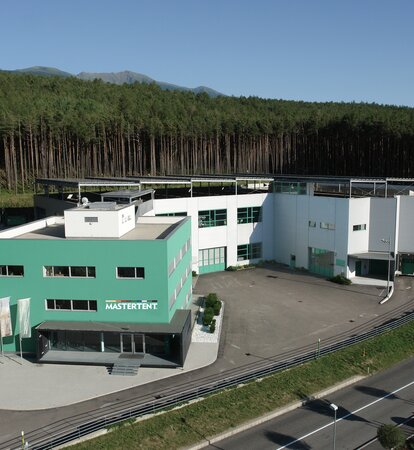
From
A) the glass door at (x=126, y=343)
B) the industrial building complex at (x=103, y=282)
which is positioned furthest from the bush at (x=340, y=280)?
the glass door at (x=126, y=343)

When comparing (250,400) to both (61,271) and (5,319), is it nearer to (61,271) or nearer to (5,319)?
(61,271)

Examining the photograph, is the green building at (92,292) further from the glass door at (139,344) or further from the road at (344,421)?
the road at (344,421)

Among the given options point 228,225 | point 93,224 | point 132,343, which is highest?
point 93,224

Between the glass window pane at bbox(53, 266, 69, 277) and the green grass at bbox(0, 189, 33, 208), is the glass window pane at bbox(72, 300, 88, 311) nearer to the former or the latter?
the glass window pane at bbox(53, 266, 69, 277)

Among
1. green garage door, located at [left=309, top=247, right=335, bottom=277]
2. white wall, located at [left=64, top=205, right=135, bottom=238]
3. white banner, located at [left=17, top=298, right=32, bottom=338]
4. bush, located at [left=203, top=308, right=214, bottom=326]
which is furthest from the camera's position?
green garage door, located at [left=309, top=247, right=335, bottom=277]

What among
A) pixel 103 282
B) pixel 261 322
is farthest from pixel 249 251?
pixel 103 282

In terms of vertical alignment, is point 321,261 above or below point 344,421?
above

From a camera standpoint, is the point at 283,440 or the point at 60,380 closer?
the point at 283,440

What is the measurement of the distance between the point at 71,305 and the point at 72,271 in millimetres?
1947

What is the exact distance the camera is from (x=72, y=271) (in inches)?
1050

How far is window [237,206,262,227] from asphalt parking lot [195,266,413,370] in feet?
17.0

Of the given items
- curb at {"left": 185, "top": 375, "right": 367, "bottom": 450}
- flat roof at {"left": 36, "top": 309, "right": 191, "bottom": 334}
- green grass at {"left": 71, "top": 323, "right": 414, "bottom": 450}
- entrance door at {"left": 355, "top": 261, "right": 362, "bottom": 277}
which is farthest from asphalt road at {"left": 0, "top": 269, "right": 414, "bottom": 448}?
entrance door at {"left": 355, "top": 261, "right": 362, "bottom": 277}

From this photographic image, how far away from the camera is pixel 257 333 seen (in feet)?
99.2

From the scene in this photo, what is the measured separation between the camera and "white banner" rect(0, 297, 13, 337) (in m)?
25.4
